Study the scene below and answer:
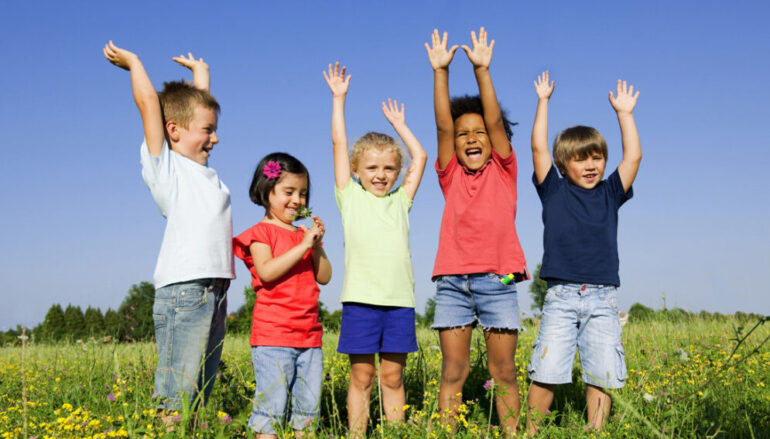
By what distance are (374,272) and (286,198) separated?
879 mm

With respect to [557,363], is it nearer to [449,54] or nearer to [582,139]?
[582,139]

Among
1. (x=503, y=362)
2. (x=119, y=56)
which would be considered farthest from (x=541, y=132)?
(x=119, y=56)

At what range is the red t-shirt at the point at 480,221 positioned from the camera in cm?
430

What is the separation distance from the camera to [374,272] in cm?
425

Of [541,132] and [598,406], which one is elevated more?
[541,132]

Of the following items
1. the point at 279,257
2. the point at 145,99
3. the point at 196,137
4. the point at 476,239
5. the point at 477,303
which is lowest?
the point at 477,303

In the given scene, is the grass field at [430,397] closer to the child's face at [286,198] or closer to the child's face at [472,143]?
the child's face at [286,198]

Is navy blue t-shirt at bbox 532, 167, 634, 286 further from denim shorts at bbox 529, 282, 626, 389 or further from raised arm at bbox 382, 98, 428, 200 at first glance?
raised arm at bbox 382, 98, 428, 200

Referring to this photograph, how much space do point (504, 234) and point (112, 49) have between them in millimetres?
3130

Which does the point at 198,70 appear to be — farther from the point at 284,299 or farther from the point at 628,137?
the point at 628,137

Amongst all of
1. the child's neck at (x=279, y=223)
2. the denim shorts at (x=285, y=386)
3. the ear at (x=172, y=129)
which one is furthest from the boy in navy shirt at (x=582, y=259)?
the ear at (x=172, y=129)

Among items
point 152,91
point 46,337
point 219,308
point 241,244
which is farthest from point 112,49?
point 46,337

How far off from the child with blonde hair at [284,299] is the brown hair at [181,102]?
653 millimetres

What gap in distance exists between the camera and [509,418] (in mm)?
4199
